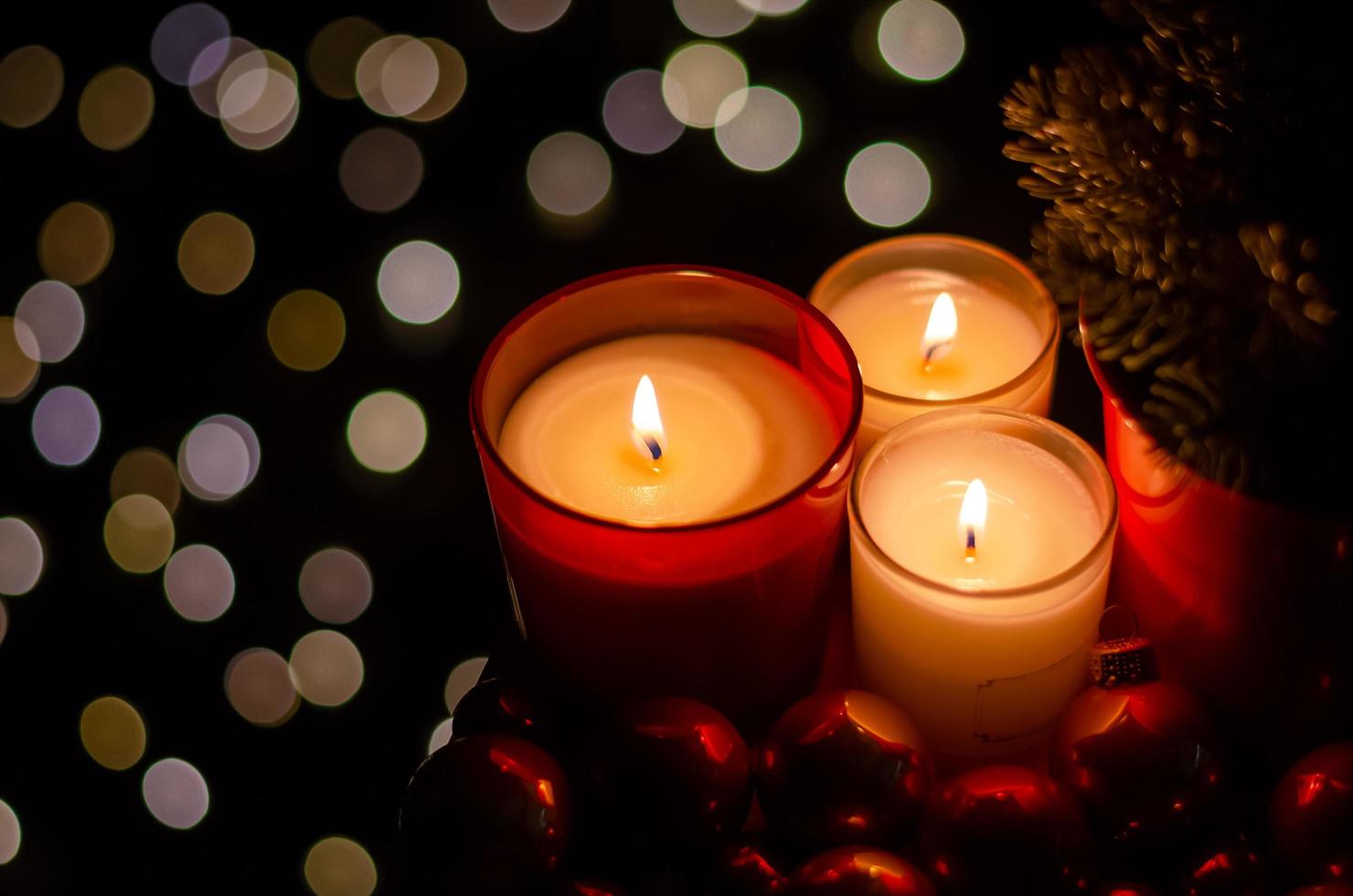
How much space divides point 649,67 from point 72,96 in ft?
1.99

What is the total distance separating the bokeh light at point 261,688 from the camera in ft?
4.30

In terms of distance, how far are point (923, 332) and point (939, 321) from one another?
0.13 feet

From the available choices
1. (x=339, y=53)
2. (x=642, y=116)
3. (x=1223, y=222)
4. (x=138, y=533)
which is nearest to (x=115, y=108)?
(x=339, y=53)

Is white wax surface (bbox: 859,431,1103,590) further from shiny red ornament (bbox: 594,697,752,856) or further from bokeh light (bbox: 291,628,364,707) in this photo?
bokeh light (bbox: 291,628,364,707)

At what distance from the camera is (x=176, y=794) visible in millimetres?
1261

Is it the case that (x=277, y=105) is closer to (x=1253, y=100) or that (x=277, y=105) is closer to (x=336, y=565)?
(x=336, y=565)

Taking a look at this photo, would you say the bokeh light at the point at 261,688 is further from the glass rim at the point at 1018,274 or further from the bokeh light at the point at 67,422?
the glass rim at the point at 1018,274

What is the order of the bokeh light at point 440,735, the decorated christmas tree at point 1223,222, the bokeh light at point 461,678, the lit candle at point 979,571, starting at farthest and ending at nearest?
1. the bokeh light at point 461,678
2. the bokeh light at point 440,735
3. the lit candle at point 979,571
4. the decorated christmas tree at point 1223,222

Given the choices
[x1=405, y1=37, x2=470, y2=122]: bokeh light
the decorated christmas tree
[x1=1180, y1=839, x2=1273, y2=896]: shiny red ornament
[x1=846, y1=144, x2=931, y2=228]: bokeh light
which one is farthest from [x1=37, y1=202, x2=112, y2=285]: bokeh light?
[x1=1180, y1=839, x2=1273, y2=896]: shiny red ornament

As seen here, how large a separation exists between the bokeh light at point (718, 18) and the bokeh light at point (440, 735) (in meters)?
0.75

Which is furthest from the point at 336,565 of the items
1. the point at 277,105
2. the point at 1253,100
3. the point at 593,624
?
the point at 1253,100

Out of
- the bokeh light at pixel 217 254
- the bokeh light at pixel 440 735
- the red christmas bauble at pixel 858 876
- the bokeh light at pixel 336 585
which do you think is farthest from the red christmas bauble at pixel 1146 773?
the bokeh light at pixel 217 254

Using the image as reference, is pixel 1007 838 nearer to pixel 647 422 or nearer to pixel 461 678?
pixel 647 422

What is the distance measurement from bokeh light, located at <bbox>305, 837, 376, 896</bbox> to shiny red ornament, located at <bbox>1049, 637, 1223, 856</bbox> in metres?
0.79
